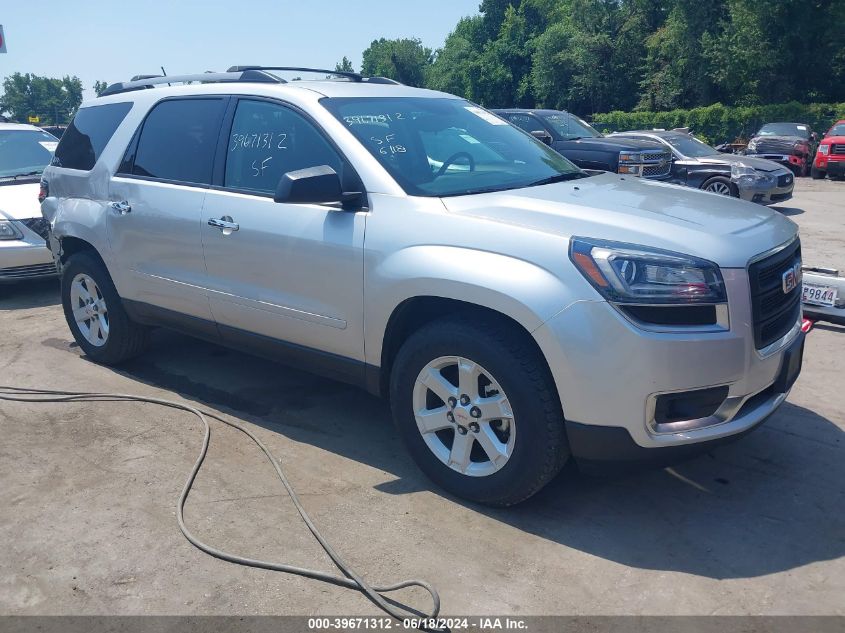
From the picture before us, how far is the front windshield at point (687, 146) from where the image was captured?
47.6 feet

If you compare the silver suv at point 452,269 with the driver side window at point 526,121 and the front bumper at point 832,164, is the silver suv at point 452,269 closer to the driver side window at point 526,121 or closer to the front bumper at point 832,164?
the driver side window at point 526,121

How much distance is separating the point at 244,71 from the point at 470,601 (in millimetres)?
3471

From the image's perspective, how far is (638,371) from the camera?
294 centimetres

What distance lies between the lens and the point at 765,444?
161 inches

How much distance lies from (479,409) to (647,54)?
51154 mm

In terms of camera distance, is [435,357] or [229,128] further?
[229,128]

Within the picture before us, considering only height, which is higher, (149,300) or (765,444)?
(149,300)

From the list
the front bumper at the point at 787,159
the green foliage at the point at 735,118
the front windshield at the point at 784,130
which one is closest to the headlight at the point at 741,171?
the front bumper at the point at 787,159

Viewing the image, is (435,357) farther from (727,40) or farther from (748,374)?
(727,40)

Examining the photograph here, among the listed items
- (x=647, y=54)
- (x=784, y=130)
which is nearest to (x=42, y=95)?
(x=647, y=54)

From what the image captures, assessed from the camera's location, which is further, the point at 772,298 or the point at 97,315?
the point at 97,315

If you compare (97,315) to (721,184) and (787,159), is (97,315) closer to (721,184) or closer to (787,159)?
(721,184)

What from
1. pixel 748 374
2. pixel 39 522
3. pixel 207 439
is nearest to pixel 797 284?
pixel 748 374

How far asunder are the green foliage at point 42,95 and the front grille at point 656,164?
115591 millimetres
